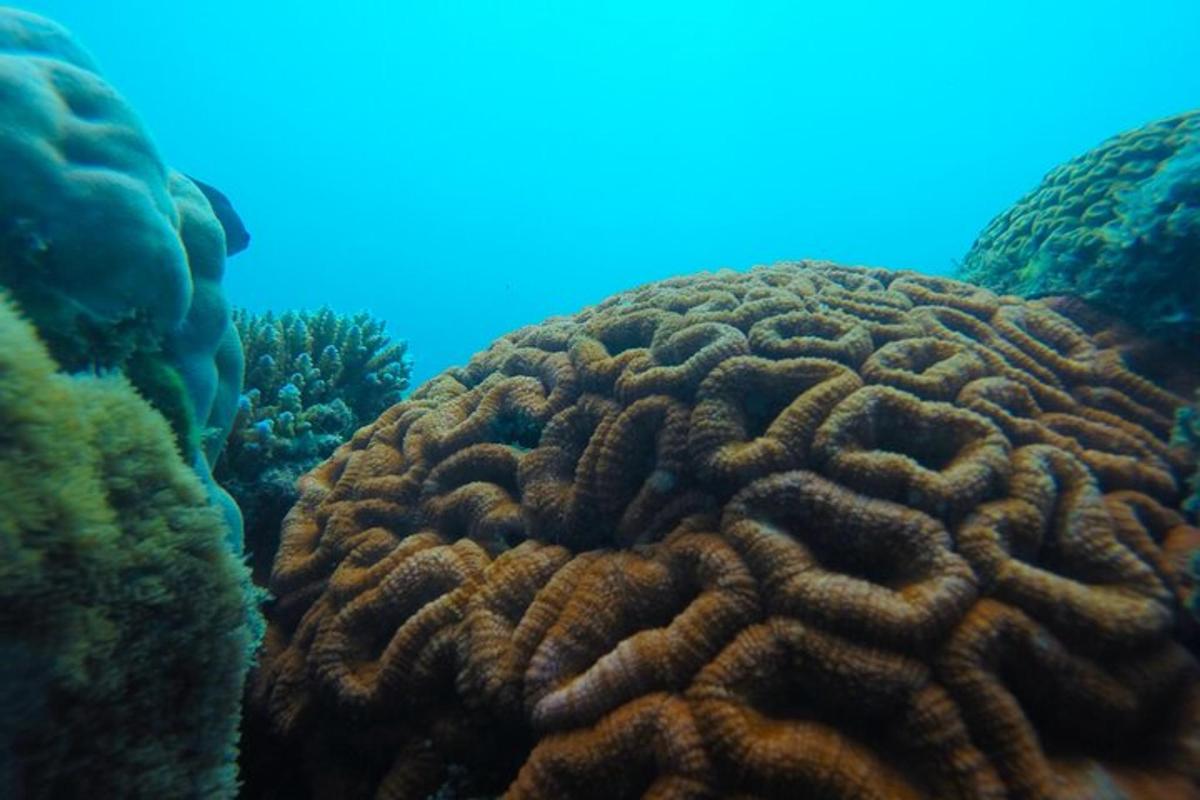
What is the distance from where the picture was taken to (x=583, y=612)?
3.01 meters

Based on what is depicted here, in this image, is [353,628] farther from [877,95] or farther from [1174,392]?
[877,95]

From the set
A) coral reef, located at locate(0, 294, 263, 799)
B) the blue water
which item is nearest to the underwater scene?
coral reef, located at locate(0, 294, 263, 799)

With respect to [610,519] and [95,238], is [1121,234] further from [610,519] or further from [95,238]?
[95,238]

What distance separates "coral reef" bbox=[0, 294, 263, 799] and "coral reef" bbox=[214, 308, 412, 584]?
2.62m

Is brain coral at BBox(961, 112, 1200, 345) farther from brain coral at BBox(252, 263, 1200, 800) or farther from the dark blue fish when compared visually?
the dark blue fish

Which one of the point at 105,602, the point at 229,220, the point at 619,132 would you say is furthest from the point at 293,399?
the point at 619,132

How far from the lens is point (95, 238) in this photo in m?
3.39

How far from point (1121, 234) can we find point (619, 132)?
181m

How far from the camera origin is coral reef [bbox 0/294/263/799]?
5.47 feet

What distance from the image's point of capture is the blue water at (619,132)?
13425 centimetres

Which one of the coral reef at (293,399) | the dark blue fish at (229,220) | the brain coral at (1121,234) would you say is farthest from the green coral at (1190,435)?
the dark blue fish at (229,220)

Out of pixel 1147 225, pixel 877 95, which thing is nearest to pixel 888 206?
pixel 877 95

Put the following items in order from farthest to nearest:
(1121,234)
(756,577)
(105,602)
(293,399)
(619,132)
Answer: (619,132) → (293,399) → (1121,234) → (756,577) → (105,602)

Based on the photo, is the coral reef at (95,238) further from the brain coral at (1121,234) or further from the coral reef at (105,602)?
the brain coral at (1121,234)
